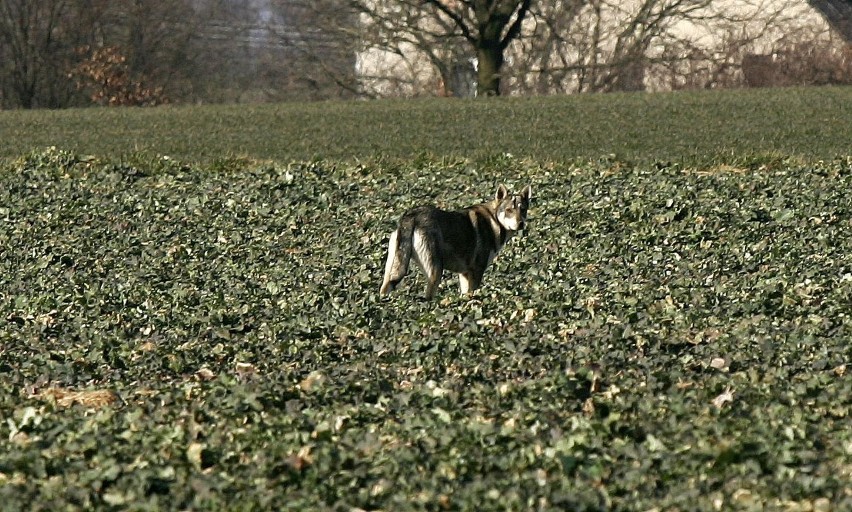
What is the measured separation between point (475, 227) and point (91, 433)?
524 cm

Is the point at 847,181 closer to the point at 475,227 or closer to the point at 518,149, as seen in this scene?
the point at 475,227

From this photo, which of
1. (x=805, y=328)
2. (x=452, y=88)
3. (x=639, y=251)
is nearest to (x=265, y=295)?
(x=639, y=251)

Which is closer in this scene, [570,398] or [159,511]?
[159,511]

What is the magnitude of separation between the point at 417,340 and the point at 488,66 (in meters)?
42.5

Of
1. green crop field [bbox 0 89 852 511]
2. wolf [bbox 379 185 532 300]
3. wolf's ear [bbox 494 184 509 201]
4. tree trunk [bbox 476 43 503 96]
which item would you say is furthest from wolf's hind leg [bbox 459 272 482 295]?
tree trunk [bbox 476 43 503 96]

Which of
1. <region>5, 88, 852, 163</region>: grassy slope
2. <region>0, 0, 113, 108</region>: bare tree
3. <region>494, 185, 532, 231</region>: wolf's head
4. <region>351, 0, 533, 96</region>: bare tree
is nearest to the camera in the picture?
<region>494, 185, 532, 231</region>: wolf's head

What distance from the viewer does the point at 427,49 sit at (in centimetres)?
5662

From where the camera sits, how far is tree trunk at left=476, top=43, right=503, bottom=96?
51812 millimetres

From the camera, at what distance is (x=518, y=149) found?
92.5 feet

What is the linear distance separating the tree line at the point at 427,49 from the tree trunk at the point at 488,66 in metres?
0.05

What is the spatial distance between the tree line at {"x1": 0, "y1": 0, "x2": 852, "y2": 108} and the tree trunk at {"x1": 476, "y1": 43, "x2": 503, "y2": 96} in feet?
0.15

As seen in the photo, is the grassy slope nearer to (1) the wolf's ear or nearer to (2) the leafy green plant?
(2) the leafy green plant

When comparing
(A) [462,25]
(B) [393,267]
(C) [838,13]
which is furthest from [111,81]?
(B) [393,267]

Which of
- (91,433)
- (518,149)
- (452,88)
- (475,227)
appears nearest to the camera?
(91,433)
